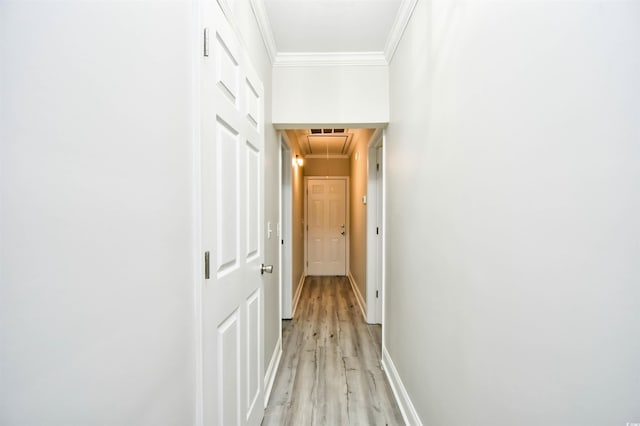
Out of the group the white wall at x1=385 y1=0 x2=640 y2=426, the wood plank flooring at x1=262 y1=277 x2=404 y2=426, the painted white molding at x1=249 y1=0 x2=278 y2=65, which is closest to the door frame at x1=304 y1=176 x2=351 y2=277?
the wood plank flooring at x1=262 y1=277 x2=404 y2=426

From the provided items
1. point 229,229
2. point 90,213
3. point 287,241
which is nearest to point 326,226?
point 287,241

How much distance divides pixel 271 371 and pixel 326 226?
394cm

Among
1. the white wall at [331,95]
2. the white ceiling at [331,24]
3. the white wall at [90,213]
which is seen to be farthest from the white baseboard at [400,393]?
the white ceiling at [331,24]

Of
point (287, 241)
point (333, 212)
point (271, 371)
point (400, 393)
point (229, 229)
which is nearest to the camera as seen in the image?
point (229, 229)

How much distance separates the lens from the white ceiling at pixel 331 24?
1.96 metres

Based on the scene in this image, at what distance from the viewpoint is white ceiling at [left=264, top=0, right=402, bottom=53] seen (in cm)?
196

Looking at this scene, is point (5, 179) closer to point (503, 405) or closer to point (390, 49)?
point (503, 405)

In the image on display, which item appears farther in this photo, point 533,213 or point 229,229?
point 229,229

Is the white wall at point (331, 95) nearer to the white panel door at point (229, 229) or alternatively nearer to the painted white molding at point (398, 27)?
the painted white molding at point (398, 27)

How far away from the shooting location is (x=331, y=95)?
259 centimetres

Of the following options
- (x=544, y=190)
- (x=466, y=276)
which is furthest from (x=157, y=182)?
(x=466, y=276)

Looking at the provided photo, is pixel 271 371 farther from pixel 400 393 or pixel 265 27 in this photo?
pixel 265 27

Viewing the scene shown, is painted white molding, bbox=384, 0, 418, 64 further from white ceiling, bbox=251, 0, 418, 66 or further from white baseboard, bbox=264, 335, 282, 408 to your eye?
white baseboard, bbox=264, 335, 282, 408

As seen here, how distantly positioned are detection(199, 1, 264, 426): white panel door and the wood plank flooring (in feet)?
1.32
